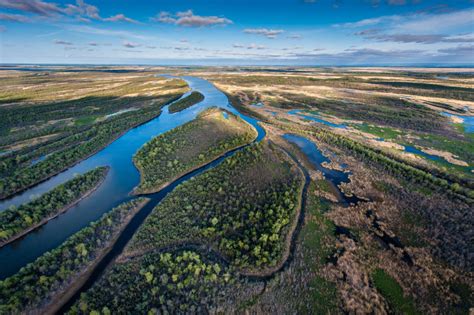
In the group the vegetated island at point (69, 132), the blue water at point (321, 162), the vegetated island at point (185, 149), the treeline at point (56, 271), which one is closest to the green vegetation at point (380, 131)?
the blue water at point (321, 162)

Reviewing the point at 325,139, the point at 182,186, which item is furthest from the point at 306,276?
the point at 325,139

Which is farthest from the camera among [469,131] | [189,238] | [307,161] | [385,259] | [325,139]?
[469,131]

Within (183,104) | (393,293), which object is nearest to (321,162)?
(393,293)

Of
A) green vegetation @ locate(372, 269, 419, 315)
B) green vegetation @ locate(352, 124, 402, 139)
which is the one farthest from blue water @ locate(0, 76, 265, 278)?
green vegetation @ locate(372, 269, 419, 315)

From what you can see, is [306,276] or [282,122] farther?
[282,122]

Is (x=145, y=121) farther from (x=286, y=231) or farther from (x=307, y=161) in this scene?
(x=286, y=231)

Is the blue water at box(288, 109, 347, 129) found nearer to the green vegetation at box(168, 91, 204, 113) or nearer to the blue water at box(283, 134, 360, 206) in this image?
the blue water at box(283, 134, 360, 206)
